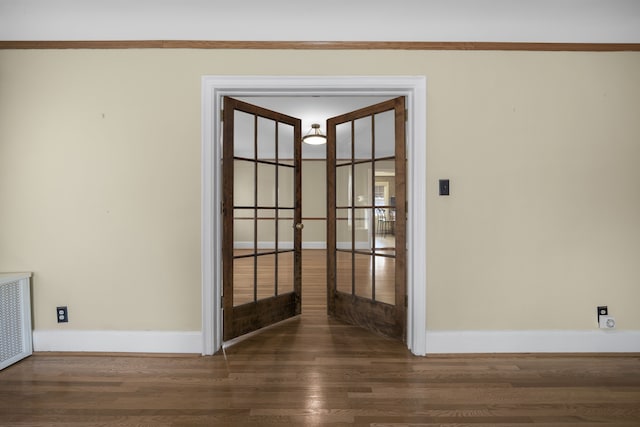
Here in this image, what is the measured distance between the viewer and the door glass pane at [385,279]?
247cm

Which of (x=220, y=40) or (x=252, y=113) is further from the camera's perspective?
(x=252, y=113)

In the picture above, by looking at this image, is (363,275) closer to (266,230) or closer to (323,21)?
(266,230)

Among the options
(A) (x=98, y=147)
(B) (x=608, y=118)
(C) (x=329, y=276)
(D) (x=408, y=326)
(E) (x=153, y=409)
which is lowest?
(E) (x=153, y=409)

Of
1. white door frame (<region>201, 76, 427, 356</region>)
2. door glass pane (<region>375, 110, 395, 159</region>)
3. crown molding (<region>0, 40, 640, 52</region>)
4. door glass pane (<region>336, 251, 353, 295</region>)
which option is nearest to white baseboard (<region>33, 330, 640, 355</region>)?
white door frame (<region>201, 76, 427, 356</region>)

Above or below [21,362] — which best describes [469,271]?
above

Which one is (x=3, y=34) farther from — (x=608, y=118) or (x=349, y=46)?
(x=608, y=118)

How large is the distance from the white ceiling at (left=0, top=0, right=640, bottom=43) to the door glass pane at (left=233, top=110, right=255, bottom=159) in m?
0.56

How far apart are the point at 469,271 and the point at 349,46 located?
6.09 ft

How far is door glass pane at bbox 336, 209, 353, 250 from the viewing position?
9.25 feet

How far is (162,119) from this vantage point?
2.28 meters

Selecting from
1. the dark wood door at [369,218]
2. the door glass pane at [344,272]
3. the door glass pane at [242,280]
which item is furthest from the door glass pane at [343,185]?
the door glass pane at [242,280]

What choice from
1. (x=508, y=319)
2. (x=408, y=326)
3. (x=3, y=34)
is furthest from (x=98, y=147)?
(x=508, y=319)

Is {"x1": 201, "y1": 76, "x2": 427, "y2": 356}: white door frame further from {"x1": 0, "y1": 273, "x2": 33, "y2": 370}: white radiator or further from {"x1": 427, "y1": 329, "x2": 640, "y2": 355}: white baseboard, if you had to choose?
{"x1": 0, "y1": 273, "x2": 33, "y2": 370}: white radiator

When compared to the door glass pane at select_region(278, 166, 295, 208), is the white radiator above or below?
below
